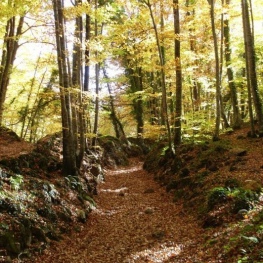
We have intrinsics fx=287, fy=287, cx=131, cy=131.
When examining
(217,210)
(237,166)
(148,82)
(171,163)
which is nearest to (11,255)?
(217,210)

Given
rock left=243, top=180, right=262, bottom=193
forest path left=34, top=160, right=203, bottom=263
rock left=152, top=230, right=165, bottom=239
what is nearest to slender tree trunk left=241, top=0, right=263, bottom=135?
rock left=243, top=180, right=262, bottom=193

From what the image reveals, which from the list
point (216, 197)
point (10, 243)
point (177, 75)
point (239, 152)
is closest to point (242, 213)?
point (216, 197)

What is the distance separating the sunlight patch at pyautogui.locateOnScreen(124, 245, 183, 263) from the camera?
5.93 metres

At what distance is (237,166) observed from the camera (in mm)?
9227

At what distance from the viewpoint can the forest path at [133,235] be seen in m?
6.13

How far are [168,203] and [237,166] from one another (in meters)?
2.61

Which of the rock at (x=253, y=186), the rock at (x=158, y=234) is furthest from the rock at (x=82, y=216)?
the rock at (x=253, y=186)

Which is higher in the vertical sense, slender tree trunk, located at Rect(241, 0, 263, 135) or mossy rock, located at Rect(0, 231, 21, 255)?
slender tree trunk, located at Rect(241, 0, 263, 135)

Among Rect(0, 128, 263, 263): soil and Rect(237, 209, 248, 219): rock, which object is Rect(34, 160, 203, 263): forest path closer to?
Rect(0, 128, 263, 263): soil

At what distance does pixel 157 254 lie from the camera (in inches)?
242

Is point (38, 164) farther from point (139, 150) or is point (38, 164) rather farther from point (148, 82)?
point (148, 82)

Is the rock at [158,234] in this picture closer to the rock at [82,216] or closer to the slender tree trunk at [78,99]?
the rock at [82,216]

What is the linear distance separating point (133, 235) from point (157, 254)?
142cm

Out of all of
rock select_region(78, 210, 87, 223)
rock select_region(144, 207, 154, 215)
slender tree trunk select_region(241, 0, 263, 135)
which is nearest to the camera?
rock select_region(78, 210, 87, 223)
